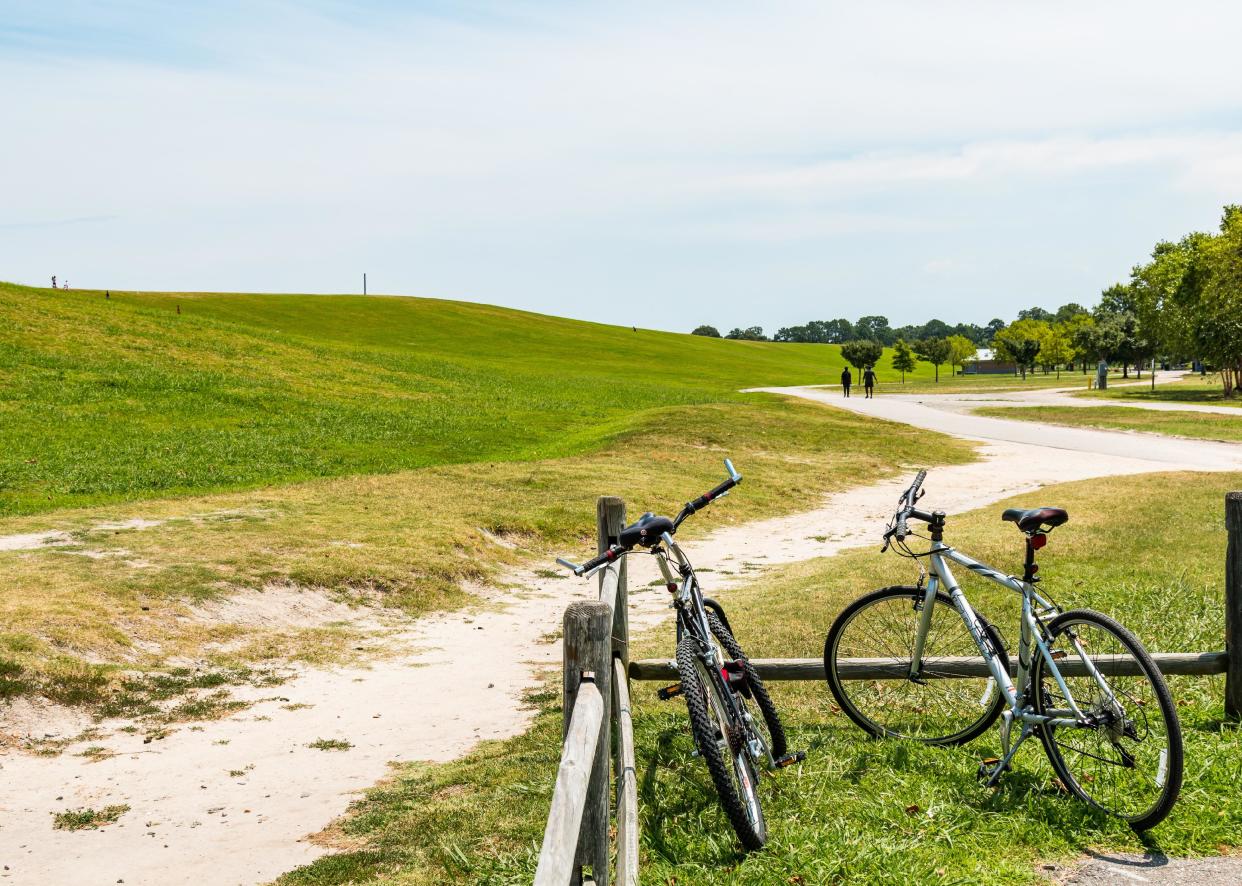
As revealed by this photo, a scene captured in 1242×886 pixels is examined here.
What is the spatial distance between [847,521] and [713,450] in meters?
9.28

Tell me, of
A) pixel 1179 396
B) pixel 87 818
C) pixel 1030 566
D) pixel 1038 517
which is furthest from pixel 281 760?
pixel 1179 396

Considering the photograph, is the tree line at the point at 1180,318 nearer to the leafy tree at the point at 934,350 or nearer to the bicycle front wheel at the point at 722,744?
the leafy tree at the point at 934,350

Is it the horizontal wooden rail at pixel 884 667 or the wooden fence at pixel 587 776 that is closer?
the wooden fence at pixel 587 776

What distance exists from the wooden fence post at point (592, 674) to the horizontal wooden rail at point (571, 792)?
0.28ft

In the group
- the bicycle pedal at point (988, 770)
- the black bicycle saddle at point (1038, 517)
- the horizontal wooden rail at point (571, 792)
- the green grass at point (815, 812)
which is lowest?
the green grass at point (815, 812)

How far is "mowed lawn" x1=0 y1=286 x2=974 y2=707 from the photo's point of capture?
38.9ft

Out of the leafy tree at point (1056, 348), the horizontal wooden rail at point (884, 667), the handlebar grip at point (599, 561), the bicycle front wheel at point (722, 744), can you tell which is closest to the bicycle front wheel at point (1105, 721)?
the horizontal wooden rail at point (884, 667)

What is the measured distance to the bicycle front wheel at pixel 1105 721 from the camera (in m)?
5.50

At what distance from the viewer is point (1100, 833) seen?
18.0ft

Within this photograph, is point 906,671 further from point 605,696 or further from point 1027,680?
point 605,696

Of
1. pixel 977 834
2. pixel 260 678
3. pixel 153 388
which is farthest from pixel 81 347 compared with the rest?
pixel 977 834

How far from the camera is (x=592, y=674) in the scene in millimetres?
3873

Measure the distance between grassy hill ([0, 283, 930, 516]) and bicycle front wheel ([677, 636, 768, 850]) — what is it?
58.3 ft

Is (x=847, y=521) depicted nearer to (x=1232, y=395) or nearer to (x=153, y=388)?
(x=153, y=388)
